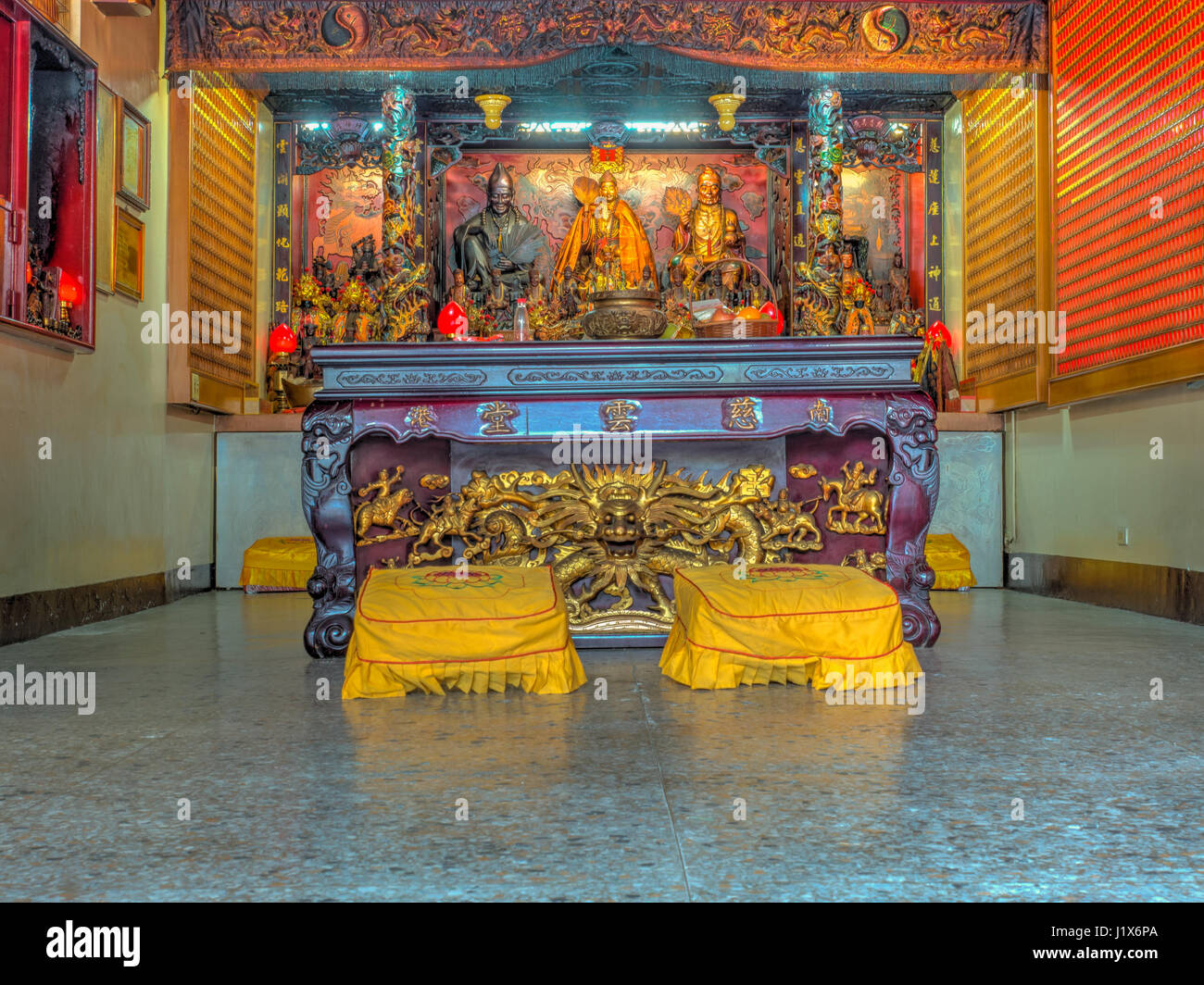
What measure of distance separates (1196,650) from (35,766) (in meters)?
3.44

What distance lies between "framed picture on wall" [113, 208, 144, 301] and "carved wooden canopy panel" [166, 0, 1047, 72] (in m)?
1.29

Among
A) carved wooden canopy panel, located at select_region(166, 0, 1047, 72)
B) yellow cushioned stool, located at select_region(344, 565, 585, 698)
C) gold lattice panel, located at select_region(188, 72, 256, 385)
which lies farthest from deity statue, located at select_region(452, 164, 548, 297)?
yellow cushioned stool, located at select_region(344, 565, 585, 698)

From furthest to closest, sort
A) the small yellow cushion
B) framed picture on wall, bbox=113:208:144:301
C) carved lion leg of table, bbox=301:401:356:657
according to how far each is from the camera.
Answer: the small yellow cushion < framed picture on wall, bbox=113:208:144:301 < carved lion leg of table, bbox=301:401:356:657

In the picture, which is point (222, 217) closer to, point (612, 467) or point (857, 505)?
point (612, 467)

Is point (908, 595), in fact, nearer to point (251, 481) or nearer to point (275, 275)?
point (251, 481)

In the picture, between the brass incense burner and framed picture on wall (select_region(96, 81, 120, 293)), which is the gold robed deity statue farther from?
the brass incense burner

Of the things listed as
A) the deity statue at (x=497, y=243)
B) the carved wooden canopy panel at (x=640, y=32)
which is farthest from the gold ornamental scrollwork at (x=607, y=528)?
the deity statue at (x=497, y=243)

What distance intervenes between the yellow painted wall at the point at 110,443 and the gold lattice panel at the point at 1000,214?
4823mm

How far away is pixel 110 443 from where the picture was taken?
527 centimetres

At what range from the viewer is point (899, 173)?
321 inches

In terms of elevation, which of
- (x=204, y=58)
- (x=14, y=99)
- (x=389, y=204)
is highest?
(x=204, y=58)

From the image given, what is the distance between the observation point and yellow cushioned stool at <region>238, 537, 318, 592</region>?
21.1 feet

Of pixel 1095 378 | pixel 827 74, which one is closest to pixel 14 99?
pixel 827 74

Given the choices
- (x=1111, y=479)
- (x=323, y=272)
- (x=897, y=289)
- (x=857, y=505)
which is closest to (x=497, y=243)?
(x=323, y=272)
